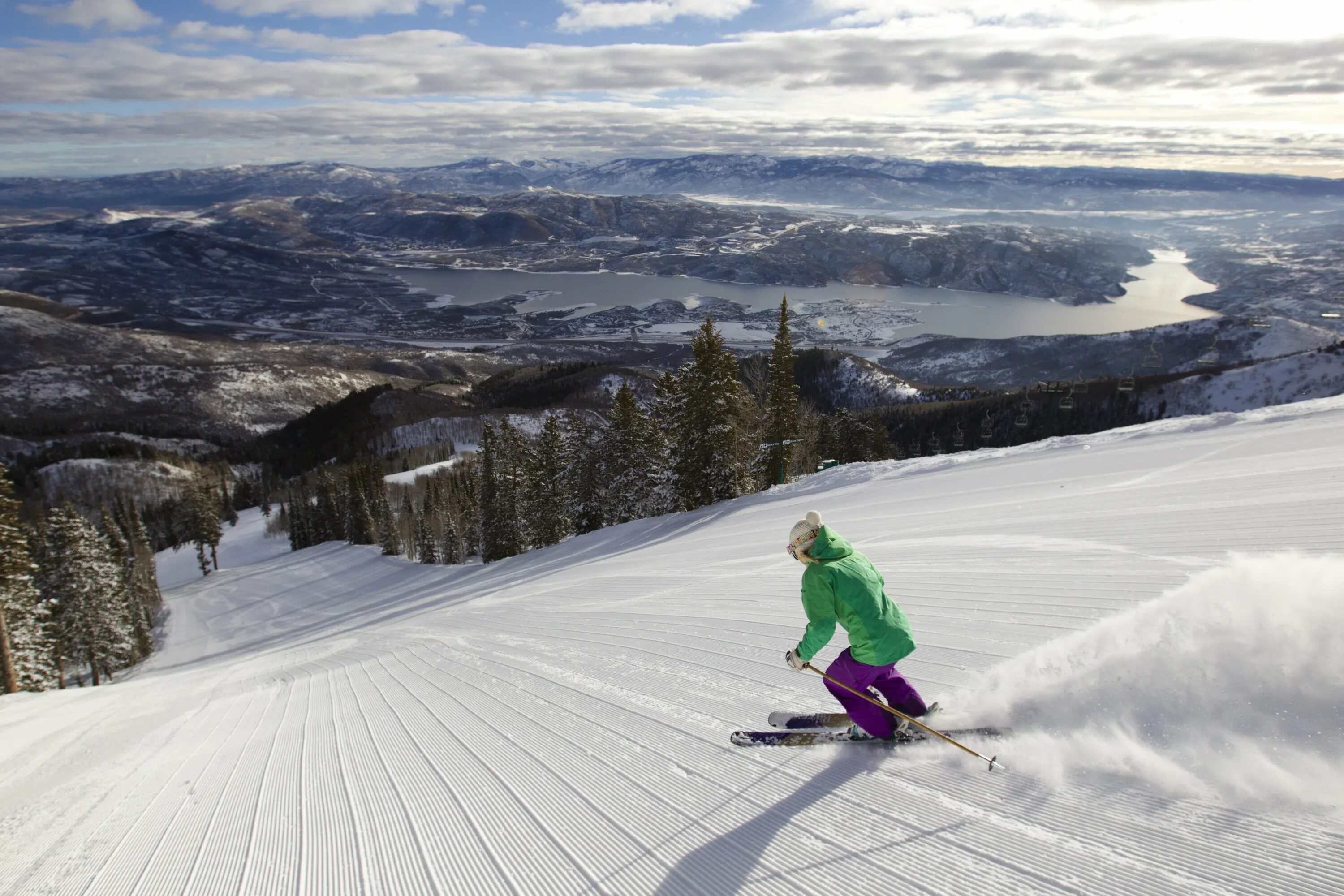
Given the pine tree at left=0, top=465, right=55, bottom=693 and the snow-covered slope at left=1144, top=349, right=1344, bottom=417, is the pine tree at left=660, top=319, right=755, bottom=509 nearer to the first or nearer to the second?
the pine tree at left=0, top=465, right=55, bottom=693

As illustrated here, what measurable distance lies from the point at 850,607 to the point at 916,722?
0.85 metres

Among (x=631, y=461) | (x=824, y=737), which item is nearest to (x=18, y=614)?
(x=631, y=461)

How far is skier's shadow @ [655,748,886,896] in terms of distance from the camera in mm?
3500

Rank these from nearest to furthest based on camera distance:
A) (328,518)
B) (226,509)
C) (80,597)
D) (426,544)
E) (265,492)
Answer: (80,597)
(426,544)
(328,518)
(226,509)
(265,492)

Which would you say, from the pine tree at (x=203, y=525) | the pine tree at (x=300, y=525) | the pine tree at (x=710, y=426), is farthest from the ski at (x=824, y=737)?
the pine tree at (x=300, y=525)

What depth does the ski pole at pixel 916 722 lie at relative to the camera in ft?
13.1

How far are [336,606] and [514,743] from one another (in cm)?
3125

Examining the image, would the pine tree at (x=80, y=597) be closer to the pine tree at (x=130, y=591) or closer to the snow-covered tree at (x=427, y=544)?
the pine tree at (x=130, y=591)

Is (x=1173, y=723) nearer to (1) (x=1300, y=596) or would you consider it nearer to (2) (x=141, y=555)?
(1) (x=1300, y=596)

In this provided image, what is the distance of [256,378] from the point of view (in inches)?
7854

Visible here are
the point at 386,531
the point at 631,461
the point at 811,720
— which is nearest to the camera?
the point at 811,720

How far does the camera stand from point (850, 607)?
4.25 m

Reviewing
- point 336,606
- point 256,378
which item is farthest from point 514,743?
point 256,378

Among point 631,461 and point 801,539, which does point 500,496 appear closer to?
point 631,461
